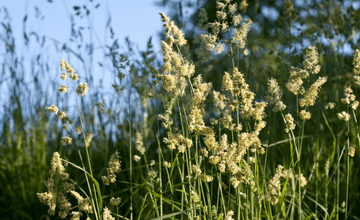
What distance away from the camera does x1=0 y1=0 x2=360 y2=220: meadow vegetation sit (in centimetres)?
139

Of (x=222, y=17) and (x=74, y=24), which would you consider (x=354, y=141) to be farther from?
(x=74, y=24)

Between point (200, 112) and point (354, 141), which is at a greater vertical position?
point (200, 112)

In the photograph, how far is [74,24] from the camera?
3.30 metres

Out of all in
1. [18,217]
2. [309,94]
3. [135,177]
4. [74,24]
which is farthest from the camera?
[74,24]

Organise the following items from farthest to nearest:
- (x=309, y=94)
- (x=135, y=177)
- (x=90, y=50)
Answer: (x=90, y=50) < (x=135, y=177) < (x=309, y=94)

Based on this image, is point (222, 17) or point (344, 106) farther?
point (344, 106)

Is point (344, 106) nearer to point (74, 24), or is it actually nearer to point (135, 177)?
point (135, 177)

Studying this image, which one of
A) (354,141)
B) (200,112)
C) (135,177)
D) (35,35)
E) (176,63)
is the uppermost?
(35,35)

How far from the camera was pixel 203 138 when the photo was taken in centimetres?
138

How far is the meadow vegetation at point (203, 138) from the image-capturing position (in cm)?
139

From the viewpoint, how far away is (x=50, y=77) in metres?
3.43

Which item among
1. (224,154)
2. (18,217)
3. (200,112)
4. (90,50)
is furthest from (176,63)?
(18,217)

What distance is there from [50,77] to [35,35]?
0.57 meters

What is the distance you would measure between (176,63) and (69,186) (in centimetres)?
69
